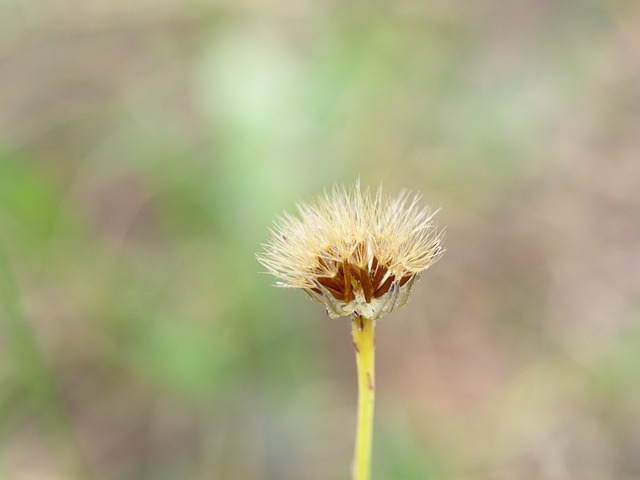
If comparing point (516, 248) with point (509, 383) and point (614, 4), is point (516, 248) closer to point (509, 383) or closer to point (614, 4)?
point (509, 383)

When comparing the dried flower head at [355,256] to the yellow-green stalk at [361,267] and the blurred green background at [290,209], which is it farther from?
the blurred green background at [290,209]

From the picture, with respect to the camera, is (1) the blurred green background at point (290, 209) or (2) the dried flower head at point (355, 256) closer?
(2) the dried flower head at point (355, 256)

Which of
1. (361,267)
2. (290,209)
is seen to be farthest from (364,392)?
(290,209)

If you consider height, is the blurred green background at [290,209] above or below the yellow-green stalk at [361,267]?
above

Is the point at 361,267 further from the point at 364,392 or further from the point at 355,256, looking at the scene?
the point at 364,392

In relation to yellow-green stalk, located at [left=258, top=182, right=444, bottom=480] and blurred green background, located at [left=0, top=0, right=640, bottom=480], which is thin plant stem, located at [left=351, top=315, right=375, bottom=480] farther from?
blurred green background, located at [left=0, top=0, right=640, bottom=480]

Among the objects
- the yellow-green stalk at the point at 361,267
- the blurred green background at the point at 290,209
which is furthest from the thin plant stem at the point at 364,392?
the blurred green background at the point at 290,209

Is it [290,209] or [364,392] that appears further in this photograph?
[290,209]

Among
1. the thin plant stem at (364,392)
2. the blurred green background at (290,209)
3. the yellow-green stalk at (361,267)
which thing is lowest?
the thin plant stem at (364,392)
